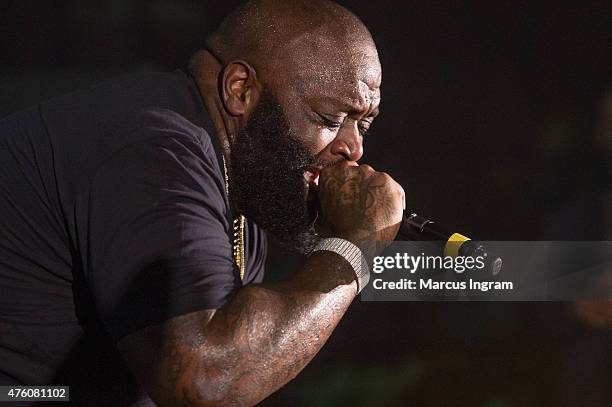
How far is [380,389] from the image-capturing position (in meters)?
1.86

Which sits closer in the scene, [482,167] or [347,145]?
[347,145]

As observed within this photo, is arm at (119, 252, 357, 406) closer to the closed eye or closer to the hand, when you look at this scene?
the hand

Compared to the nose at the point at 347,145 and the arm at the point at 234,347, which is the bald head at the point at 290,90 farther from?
the arm at the point at 234,347

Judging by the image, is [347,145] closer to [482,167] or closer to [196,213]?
[196,213]

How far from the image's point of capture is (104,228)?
95 cm

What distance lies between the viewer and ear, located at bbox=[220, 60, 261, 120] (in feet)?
4.44

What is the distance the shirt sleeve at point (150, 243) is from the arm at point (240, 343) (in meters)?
0.02

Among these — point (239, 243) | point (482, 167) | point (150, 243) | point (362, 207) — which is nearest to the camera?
point (150, 243)

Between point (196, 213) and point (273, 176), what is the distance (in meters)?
0.43


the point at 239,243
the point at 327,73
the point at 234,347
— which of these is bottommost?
the point at 239,243

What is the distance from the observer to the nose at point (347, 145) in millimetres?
1364

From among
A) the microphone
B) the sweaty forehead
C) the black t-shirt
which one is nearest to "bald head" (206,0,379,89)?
the sweaty forehead

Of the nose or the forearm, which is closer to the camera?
the forearm

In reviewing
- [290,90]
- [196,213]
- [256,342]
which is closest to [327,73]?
[290,90]
